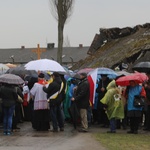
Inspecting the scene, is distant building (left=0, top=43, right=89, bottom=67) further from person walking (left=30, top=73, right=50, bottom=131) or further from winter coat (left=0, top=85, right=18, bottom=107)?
winter coat (left=0, top=85, right=18, bottom=107)

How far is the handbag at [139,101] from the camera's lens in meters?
11.8

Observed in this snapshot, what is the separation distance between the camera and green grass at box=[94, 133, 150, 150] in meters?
9.65

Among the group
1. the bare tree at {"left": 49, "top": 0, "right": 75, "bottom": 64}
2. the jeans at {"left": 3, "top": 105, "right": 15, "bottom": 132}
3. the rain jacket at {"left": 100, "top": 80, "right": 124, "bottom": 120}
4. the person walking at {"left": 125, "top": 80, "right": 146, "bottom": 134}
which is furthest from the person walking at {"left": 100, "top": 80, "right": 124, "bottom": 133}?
the bare tree at {"left": 49, "top": 0, "right": 75, "bottom": 64}

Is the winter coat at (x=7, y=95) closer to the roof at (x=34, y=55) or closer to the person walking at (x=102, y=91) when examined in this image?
the person walking at (x=102, y=91)

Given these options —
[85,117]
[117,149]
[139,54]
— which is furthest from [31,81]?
[139,54]

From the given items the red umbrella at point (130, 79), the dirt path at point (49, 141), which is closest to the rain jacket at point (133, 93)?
Result: the red umbrella at point (130, 79)

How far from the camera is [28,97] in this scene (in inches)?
542

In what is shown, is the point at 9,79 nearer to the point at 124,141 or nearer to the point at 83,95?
the point at 83,95

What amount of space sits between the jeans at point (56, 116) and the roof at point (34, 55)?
6470cm

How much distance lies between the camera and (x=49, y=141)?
1048 cm

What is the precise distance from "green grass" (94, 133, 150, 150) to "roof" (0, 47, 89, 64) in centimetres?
6572

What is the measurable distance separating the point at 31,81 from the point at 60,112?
2.62 meters

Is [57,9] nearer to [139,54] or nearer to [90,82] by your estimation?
[139,54]

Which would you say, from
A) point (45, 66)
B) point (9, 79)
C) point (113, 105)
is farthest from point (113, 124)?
point (9, 79)
